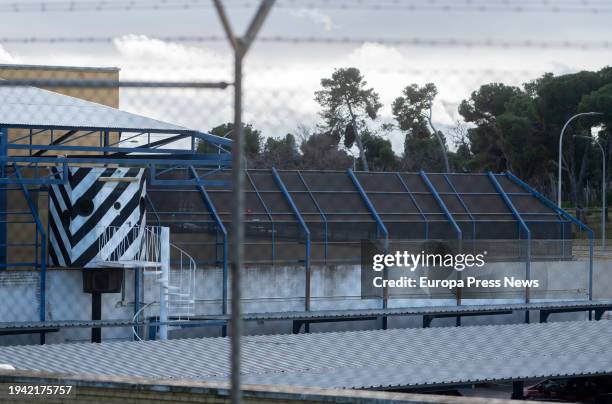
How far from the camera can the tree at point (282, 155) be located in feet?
55.9

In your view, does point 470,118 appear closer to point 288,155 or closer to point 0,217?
point 288,155

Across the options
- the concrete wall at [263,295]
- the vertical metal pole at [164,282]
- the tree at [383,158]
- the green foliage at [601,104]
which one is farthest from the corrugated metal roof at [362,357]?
the green foliage at [601,104]

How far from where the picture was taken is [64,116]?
14633mm

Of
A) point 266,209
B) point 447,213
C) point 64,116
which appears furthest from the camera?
point 447,213

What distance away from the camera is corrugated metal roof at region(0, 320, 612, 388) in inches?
415

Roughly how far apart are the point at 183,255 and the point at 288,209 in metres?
2.75

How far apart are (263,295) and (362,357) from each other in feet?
24.2

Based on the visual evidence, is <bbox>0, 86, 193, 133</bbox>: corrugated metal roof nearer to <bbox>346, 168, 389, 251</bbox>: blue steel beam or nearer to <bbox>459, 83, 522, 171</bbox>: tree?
<bbox>346, 168, 389, 251</bbox>: blue steel beam

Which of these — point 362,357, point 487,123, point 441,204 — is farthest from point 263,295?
point 487,123

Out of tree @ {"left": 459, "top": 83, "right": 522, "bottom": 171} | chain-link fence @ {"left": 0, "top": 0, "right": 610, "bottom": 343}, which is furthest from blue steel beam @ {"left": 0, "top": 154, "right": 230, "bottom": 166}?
tree @ {"left": 459, "top": 83, "right": 522, "bottom": 171}

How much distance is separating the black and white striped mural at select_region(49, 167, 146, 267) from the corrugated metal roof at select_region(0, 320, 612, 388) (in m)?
4.39

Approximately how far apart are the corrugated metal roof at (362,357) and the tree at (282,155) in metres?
4.25

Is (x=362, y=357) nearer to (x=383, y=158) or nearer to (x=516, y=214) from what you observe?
(x=516, y=214)

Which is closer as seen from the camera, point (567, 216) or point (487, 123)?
point (567, 216)
